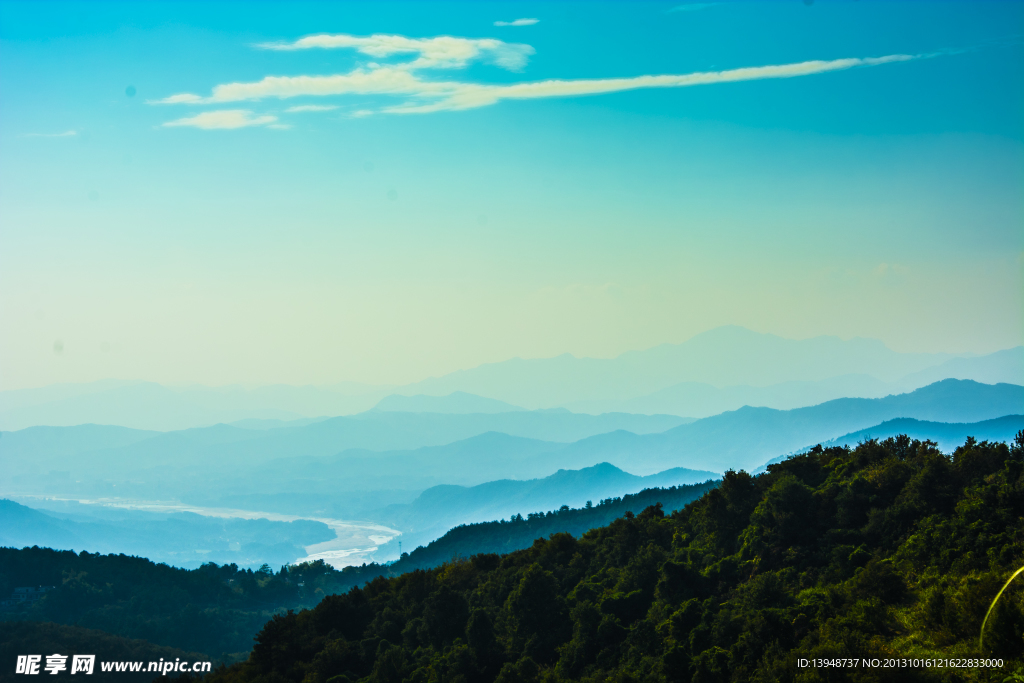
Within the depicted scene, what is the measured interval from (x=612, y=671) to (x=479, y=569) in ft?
52.2

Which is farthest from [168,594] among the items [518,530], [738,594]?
[738,594]

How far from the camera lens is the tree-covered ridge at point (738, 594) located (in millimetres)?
23453

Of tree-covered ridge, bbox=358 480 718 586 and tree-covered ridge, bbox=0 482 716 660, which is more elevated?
tree-covered ridge, bbox=358 480 718 586

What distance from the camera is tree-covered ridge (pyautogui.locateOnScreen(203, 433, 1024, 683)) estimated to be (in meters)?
23.5

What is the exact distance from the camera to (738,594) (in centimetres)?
3048

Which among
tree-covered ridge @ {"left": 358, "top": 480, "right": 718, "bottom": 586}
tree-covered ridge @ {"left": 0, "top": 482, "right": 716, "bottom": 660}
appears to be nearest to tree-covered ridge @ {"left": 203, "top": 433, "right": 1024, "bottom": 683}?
tree-covered ridge @ {"left": 0, "top": 482, "right": 716, "bottom": 660}

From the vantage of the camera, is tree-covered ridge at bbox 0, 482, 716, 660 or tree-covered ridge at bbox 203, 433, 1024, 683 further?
tree-covered ridge at bbox 0, 482, 716, 660

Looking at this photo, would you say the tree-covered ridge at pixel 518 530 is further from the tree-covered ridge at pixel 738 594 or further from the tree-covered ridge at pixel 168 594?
the tree-covered ridge at pixel 738 594

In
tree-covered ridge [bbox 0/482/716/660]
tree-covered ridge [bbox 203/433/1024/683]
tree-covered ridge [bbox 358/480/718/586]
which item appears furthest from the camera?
tree-covered ridge [bbox 358/480/718/586]

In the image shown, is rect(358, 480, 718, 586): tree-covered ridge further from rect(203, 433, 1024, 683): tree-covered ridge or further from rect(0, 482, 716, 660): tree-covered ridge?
rect(203, 433, 1024, 683): tree-covered ridge

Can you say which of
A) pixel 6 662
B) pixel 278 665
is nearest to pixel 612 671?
pixel 278 665

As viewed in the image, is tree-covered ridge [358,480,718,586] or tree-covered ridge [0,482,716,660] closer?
tree-covered ridge [0,482,716,660]

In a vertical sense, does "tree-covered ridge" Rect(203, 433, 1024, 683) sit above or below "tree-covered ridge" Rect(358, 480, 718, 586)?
below

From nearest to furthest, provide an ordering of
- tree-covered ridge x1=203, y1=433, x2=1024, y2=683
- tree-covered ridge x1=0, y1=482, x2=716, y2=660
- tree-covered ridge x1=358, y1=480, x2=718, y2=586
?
1. tree-covered ridge x1=203, y1=433, x2=1024, y2=683
2. tree-covered ridge x1=0, y1=482, x2=716, y2=660
3. tree-covered ridge x1=358, y1=480, x2=718, y2=586
